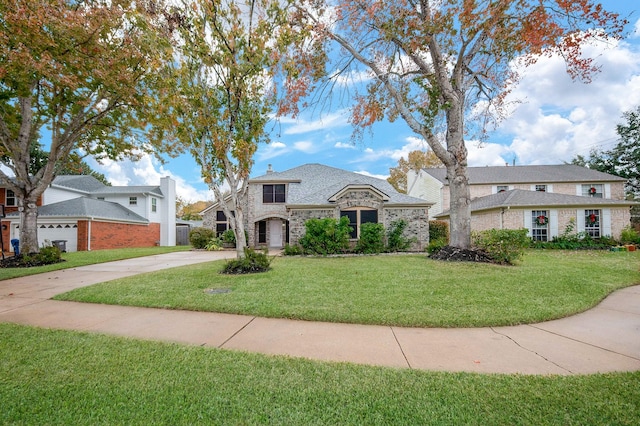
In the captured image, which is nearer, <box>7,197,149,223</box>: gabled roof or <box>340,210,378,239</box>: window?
<box>340,210,378,239</box>: window

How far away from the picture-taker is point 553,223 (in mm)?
16391

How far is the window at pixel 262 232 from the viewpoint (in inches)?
745

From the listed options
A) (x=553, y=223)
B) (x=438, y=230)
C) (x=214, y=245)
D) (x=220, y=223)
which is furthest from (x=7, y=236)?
(x=553, y=223)

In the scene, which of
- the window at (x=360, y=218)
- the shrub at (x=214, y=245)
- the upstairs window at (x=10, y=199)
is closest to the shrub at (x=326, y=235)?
the window at (x=360, y=218)

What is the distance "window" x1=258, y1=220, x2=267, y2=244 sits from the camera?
18922 mm

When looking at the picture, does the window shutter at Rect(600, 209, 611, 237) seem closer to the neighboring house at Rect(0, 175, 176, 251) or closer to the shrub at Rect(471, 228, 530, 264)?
the shrub at Rect(471, 228, 530, 264)

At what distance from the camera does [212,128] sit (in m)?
7.90

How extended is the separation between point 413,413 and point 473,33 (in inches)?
442

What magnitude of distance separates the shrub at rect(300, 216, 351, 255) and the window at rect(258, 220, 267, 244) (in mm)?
6599

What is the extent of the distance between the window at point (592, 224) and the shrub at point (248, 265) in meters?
18.6

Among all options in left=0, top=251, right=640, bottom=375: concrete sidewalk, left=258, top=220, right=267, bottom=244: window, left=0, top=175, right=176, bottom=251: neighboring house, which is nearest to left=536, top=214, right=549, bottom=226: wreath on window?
left=0, top=251, right=640, bottom=375: concrete sidewalk

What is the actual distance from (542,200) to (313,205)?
1360 centimetres

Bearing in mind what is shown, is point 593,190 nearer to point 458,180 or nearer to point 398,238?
point 398,238

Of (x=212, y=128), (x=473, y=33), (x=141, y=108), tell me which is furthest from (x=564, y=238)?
(x=141, y=108)
